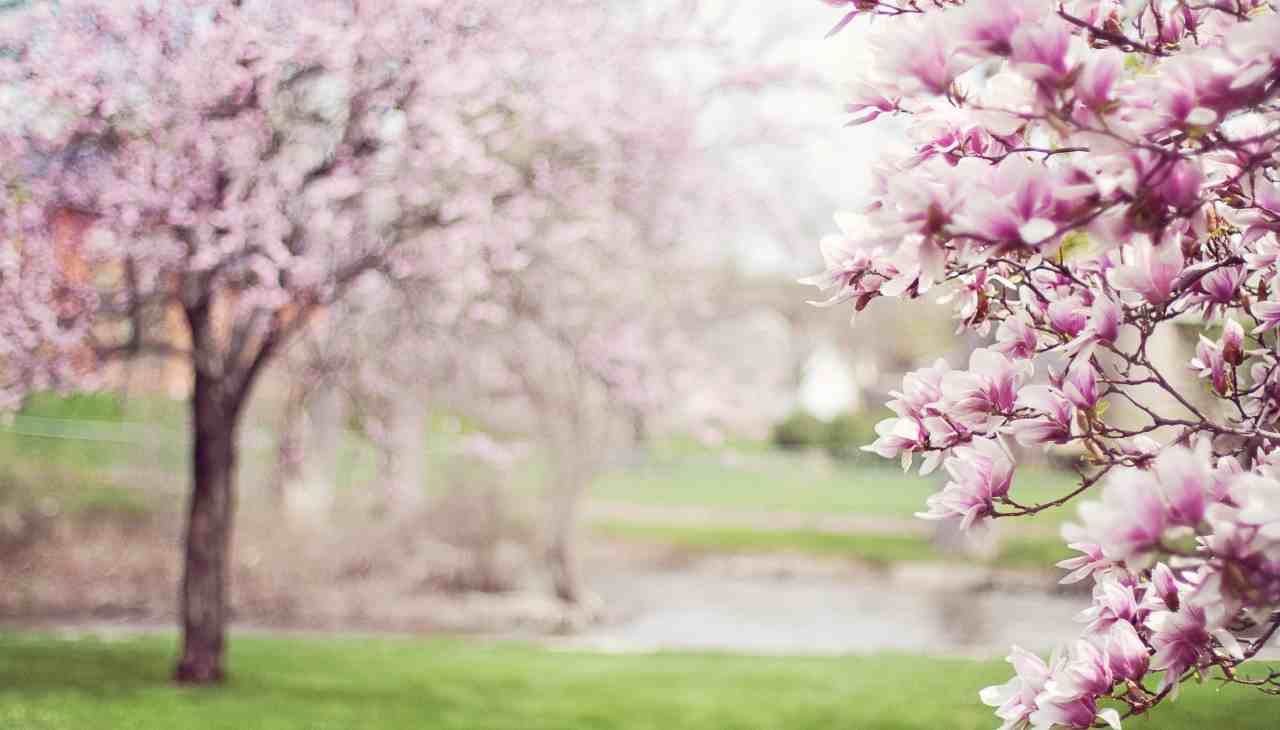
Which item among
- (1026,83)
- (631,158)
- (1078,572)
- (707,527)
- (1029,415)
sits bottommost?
(707,527)

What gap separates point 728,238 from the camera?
12852mm

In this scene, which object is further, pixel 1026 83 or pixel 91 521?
pixel 91 521

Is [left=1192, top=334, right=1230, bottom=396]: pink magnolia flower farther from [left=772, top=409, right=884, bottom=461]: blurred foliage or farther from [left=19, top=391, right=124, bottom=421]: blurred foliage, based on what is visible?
[left=772, top=409, right=884, bottom=461]: blurred foliage

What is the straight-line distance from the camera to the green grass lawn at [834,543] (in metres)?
18.5

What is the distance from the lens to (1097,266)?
224cm

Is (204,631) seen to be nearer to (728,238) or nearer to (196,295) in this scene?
(196,295)

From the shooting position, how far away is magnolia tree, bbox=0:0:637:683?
5.62 meters

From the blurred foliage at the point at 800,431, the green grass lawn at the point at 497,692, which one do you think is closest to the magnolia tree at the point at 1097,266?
the green grass lawn at the point at 497,692

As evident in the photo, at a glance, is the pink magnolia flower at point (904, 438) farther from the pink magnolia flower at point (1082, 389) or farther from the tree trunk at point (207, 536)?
the tree trunk at point (207, 536)

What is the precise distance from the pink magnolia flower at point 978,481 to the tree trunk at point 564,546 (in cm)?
1210

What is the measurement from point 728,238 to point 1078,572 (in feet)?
35.9

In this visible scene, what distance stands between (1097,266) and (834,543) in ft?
59.8

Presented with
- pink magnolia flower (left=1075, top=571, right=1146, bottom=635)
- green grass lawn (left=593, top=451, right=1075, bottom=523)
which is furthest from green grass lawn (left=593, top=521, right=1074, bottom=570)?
pink magnolia flower (left=1075, top=571, right=1146, bottom=635)

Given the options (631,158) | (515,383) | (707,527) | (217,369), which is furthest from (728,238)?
(707,527)
